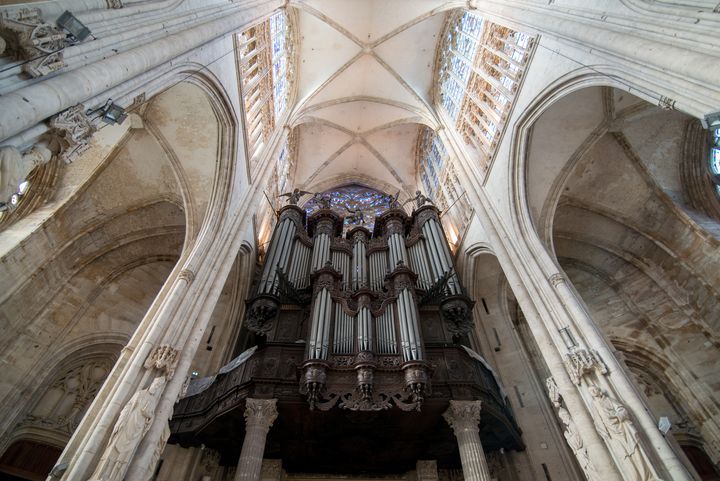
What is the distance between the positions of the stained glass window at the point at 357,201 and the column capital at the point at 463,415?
10.8m

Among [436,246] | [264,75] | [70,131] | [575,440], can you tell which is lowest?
[575,440]

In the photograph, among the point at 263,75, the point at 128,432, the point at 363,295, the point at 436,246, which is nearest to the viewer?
the point at 128,432

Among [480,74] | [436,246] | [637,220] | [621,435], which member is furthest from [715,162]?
[621,435]

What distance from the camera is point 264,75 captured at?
1172 cm

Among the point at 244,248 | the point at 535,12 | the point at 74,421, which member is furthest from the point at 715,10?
the point at 74,421

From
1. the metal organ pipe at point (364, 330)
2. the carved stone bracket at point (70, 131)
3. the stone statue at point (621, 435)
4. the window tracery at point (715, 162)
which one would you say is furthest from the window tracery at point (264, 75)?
the window tracery at point (715, 162)

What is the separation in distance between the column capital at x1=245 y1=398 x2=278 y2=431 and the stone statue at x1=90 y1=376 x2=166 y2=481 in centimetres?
193

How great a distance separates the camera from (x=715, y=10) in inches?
156

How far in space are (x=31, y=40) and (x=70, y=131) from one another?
0.75 meters

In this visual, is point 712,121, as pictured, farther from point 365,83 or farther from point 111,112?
point 365,83

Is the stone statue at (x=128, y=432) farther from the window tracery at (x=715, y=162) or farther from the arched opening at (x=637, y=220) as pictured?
the window tracery at (x=715, y=162)

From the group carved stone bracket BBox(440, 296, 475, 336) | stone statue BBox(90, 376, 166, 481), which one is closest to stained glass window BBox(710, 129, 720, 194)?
carved stone bracket BBox(440, 296, 475, 336)

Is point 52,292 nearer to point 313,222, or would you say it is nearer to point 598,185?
point 313,222

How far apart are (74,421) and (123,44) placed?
8.55 metres
